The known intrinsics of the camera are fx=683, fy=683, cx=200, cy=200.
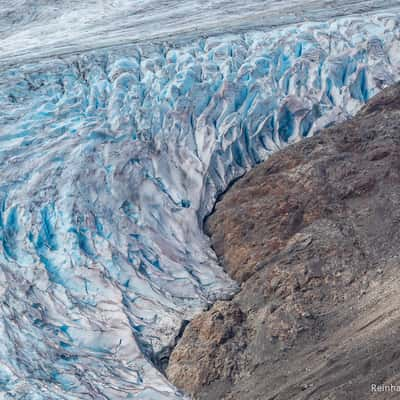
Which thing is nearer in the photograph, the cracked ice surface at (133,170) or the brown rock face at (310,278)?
the brown rock face at (310,278)

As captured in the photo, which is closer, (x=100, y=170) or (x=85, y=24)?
(x=100, y=170)

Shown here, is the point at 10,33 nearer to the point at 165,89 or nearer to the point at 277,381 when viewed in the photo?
the point at 165,89

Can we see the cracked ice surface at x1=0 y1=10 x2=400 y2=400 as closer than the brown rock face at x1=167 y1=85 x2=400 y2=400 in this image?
No

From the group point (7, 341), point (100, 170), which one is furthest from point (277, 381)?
point (100, 170)
